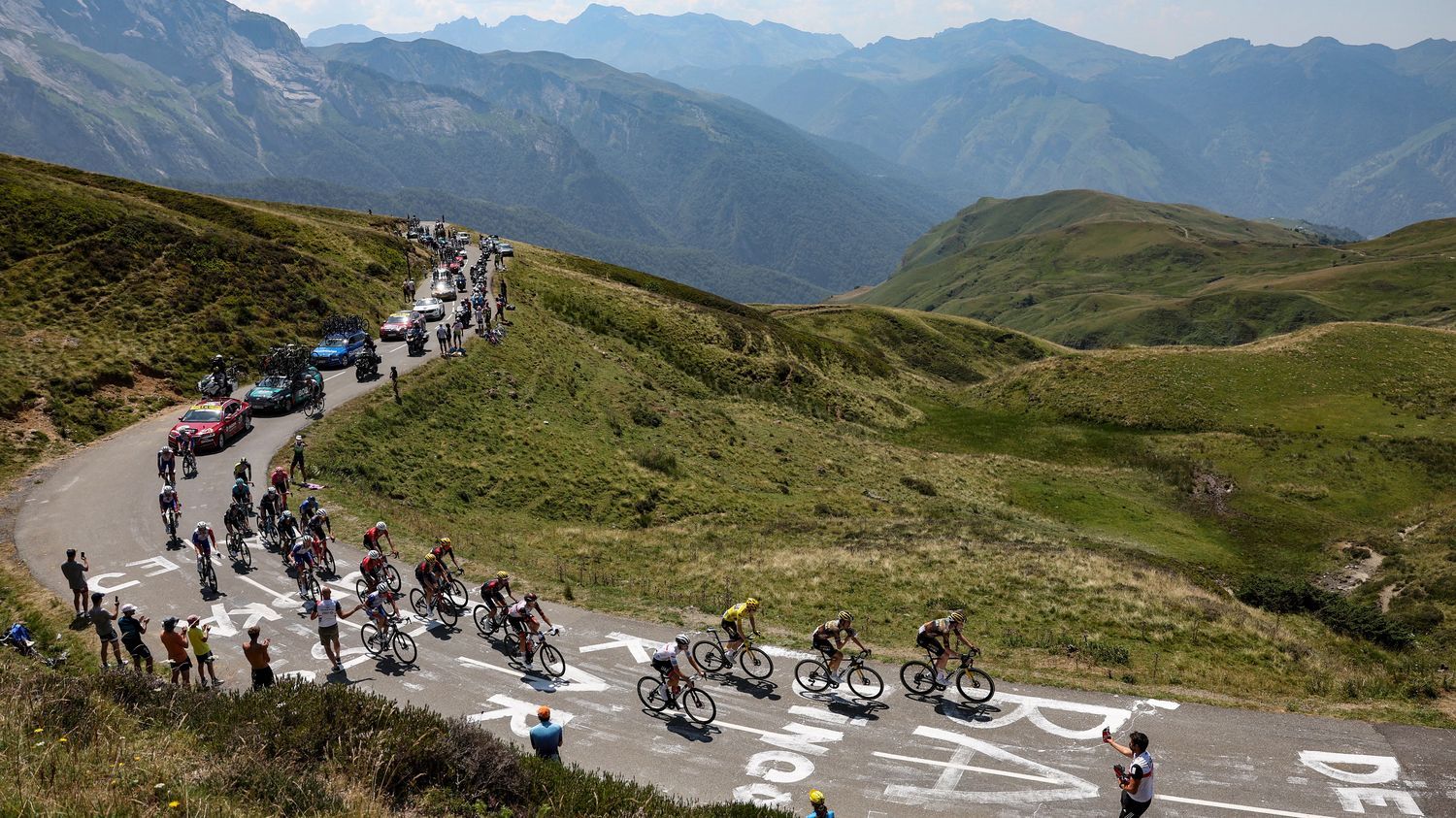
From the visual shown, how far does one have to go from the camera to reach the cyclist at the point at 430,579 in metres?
21.5

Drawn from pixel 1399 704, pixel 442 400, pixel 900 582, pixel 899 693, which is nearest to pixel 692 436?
pixel 442 400

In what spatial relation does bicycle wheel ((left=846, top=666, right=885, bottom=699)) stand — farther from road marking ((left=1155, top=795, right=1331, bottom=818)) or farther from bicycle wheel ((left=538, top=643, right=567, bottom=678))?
bicycle wheel ((left=538, top=643, right=567, bottom=678))

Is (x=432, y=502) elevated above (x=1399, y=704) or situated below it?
below

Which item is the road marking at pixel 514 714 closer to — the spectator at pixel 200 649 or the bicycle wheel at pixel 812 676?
the bicycle wheel at pixel 812 676

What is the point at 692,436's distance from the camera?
5041 centimetres

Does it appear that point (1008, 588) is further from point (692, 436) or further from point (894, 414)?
point (894, 414)

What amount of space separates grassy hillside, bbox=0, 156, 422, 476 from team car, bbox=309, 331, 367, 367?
3218 mm

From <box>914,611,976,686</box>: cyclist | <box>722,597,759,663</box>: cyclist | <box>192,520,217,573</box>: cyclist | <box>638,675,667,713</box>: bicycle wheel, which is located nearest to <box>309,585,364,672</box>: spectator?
<box>192,520,217,573</box>: cyclist

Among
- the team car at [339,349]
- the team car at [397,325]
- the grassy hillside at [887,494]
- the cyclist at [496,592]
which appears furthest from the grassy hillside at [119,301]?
the cyclist at [496,592]

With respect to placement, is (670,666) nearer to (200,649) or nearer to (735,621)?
(735,621)

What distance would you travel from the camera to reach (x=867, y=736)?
54.9 feet

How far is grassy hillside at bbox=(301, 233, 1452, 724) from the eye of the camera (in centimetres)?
2381

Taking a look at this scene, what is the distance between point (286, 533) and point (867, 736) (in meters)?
19.8

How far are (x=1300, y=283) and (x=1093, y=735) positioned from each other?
22576cm
